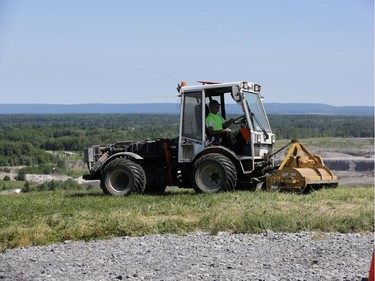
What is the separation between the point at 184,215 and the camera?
12.7 m

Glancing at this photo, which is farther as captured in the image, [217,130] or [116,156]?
[116,156]

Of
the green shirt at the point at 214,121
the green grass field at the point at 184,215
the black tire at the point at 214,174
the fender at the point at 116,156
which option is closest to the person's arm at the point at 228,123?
the green shirt at the point at 214,121

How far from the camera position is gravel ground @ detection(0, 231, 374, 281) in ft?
29.6

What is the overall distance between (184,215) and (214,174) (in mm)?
3388

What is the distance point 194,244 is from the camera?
10539mm

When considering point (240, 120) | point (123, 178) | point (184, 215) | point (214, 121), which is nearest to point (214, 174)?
point (214, 121)

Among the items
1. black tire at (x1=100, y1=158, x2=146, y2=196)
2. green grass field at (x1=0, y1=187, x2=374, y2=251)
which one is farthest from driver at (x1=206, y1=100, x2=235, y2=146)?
black tire at (x1=100, y1=158, x2=146, y2=196)

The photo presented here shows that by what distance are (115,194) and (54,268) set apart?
713 centimetres

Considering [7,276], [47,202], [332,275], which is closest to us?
[332,275]

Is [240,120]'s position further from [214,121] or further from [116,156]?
[116,156]

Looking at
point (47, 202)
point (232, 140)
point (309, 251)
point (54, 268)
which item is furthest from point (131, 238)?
point (232, 140)

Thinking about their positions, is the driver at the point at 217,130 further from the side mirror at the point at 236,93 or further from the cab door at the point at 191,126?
the side mirror at the point at 236,93

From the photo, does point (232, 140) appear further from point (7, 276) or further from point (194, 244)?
point (7, 276)

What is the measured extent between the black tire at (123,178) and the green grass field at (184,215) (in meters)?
1.23
